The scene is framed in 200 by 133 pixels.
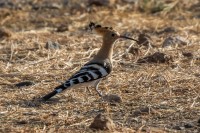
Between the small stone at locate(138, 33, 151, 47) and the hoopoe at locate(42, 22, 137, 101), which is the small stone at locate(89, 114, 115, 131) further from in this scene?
the small stone at locate(138, 33, 151, 47)

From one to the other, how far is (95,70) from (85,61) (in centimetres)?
192

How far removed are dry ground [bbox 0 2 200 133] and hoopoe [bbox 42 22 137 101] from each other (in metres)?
0.17

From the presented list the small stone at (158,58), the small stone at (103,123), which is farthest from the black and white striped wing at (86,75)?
the small stone at (158,58)

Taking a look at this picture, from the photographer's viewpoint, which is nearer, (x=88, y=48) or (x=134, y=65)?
(x=134, y=65)

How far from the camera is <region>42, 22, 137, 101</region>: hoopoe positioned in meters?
7.23

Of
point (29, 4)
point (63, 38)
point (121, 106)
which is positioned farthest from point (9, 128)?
point (29, 4)

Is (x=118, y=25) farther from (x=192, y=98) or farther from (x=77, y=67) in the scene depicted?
(x=192, y=98)

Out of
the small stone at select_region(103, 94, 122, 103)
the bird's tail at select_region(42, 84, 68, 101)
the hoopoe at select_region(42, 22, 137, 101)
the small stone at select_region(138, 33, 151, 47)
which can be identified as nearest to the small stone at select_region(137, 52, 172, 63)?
the small stone at select_region(138, 33, 151, 47)

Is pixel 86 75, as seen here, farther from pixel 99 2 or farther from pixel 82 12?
pixel 99 2

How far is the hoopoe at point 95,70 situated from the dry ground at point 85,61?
174 mm

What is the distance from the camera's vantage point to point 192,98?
7.42 meters

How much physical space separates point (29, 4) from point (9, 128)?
304 inches

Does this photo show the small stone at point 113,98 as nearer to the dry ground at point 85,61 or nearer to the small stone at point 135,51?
the dry ground at point 85,61

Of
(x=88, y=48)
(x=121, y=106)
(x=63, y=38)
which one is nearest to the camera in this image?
(x=121, y=106)
